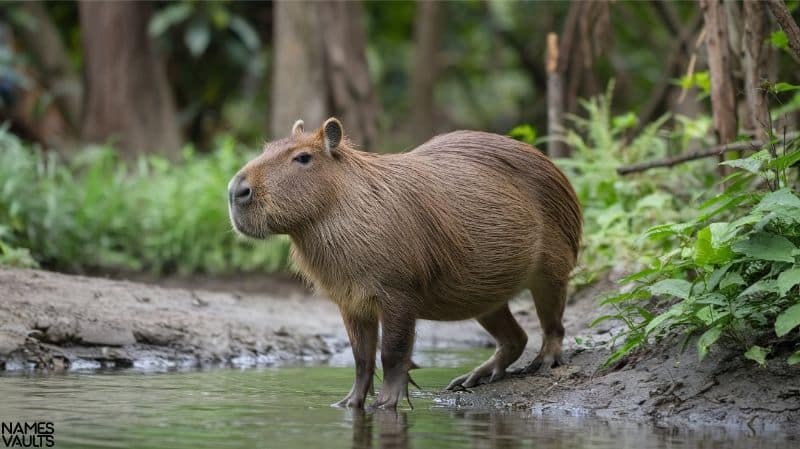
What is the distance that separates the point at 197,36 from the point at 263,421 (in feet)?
34.8

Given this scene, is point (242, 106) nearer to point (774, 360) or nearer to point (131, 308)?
point (131, 308)

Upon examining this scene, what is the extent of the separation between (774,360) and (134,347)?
3678 mm

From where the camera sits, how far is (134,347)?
6.64 metres

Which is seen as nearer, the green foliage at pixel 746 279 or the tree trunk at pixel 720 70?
the green foliage at pixel 746 279

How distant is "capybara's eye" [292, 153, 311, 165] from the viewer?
520 cm

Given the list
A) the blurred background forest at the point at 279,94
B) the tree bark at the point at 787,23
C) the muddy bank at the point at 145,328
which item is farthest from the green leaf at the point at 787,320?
the muddy bank at the point at 145,328

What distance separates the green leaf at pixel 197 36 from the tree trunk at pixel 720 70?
889 centimetres

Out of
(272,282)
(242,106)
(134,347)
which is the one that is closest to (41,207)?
(272,282)

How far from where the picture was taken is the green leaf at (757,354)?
4.50m

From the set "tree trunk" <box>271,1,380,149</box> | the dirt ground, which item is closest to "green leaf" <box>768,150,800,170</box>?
the dirt ground

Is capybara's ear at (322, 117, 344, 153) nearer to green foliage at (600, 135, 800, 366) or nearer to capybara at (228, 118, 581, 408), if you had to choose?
capybara at (228, 118, 581, 408)

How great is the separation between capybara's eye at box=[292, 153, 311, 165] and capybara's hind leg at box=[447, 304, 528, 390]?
4.38 ft

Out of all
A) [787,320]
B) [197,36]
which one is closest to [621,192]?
[787,320]

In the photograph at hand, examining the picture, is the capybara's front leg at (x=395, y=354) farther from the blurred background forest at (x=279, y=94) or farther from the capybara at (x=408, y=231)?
the blurred background forest at (x=279, y=94)
